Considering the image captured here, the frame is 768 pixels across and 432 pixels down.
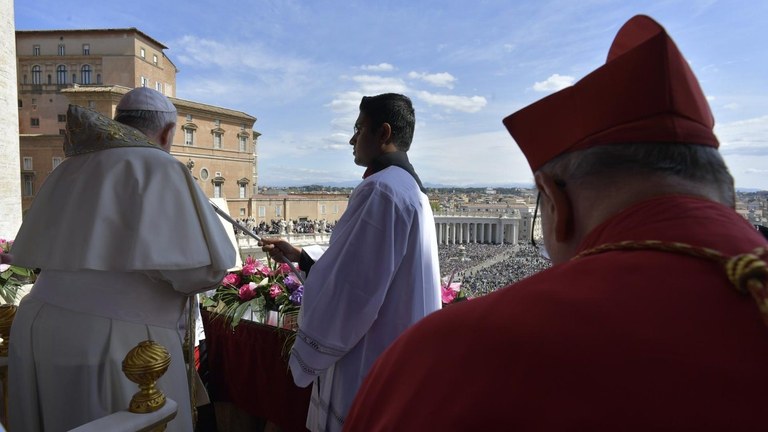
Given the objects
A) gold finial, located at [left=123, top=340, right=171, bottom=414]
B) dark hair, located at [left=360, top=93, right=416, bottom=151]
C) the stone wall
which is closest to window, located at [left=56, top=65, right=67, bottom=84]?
the stone wall

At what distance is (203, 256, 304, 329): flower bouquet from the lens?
8.31 ft

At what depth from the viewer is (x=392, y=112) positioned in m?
2.07

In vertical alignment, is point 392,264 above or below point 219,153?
below

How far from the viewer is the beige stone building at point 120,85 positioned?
2375 centimetres

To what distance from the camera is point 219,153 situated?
80.6 feet

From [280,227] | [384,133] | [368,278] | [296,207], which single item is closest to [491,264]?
[296,207]

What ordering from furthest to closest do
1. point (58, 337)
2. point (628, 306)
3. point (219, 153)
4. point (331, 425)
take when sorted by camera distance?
point (219, 153), point (331, 425), point (58, 337), point (628, 306)

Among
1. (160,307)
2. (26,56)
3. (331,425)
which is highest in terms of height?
(26,56)

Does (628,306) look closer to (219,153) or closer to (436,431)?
(436,431)

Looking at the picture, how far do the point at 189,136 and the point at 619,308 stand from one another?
81.8 ft

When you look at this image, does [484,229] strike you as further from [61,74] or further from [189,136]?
[61,74]

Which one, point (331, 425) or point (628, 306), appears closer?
point (628, 306)

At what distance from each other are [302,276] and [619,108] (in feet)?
6.38

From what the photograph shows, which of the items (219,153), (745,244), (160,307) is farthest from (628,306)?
(219,153)
